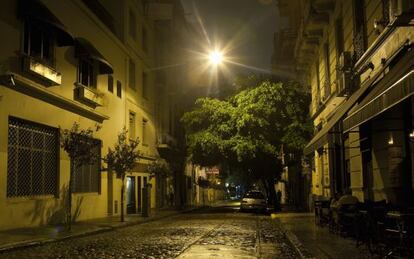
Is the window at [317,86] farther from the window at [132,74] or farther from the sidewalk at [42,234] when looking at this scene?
the window at [132,74]

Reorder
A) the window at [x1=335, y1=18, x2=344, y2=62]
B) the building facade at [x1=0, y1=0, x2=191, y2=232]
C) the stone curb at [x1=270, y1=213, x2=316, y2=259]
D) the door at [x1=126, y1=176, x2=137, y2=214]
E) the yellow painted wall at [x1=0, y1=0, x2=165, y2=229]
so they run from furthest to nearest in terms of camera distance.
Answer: the door at [x1=126, y1=176, x2=137, y2=214] → the window at [x1=335, y1=18, x2=344, y2=62] → the building facade at [x1=0, y1=0, x2=191, y2=232] → the yellow painted wall at [x1=0, y1=0, x2=165, y2=229] → the stone curb at [x1=270, y1=213, x2=316, y2=259]

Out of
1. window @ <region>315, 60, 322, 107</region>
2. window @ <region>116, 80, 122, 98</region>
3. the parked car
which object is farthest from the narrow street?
the parked car

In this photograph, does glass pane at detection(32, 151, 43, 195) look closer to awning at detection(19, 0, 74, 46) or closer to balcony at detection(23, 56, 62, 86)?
balcony at detection(23, 56, 62, 86)

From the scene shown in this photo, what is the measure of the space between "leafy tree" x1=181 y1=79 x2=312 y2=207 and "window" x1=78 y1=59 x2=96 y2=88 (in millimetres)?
10504

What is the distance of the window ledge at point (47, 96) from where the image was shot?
762 inches

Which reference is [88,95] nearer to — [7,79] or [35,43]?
[35,43]

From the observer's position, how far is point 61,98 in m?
23.1

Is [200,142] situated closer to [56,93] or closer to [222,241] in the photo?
[56,93]

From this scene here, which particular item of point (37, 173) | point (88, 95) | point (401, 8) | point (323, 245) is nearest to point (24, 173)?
point (37, 173)

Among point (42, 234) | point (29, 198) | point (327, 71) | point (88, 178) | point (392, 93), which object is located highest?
point (327, 71)

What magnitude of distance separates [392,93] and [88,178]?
21.2 m

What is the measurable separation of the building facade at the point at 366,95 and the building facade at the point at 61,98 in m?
10.5

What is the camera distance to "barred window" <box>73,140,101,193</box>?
25.9m

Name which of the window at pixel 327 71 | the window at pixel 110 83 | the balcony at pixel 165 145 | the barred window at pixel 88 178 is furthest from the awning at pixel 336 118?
the balcony at pixel 165 145
